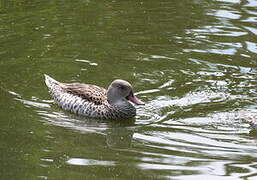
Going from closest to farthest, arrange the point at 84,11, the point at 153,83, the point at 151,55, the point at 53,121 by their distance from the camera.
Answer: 1. the point at 53,121
2. the point at 153,83
3. the point at 151,55
4. the point at 84,11

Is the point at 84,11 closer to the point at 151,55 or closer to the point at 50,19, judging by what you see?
the point at 50,19

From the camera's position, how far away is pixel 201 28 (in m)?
16.3

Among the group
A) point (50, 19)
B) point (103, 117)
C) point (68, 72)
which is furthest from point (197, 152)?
point (50, 19)

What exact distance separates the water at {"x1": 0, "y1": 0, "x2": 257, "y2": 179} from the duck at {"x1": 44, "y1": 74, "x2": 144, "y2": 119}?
17 cm

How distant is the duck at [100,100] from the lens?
11.9m

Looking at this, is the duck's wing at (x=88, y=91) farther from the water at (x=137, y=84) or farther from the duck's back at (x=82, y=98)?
the water at (x=137, y=84)

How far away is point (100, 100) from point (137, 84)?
1.34 metres

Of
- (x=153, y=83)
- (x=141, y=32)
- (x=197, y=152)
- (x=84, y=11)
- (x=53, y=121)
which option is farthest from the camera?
(x=84, y=11)

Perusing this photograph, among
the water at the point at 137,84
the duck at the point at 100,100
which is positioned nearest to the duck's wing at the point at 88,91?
the duck at the point at 100,100

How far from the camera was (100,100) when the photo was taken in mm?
12125

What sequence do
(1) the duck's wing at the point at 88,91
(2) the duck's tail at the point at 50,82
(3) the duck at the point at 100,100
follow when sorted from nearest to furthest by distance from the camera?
(3) the duck at the point at 100,100, (1) the duck's wing at the point at 88,91, (2) the duck's tail at the point at 50,82

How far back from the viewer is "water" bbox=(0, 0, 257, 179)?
991 centimetres

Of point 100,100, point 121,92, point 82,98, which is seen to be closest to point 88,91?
point 82,98

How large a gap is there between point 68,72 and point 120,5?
4.67m
